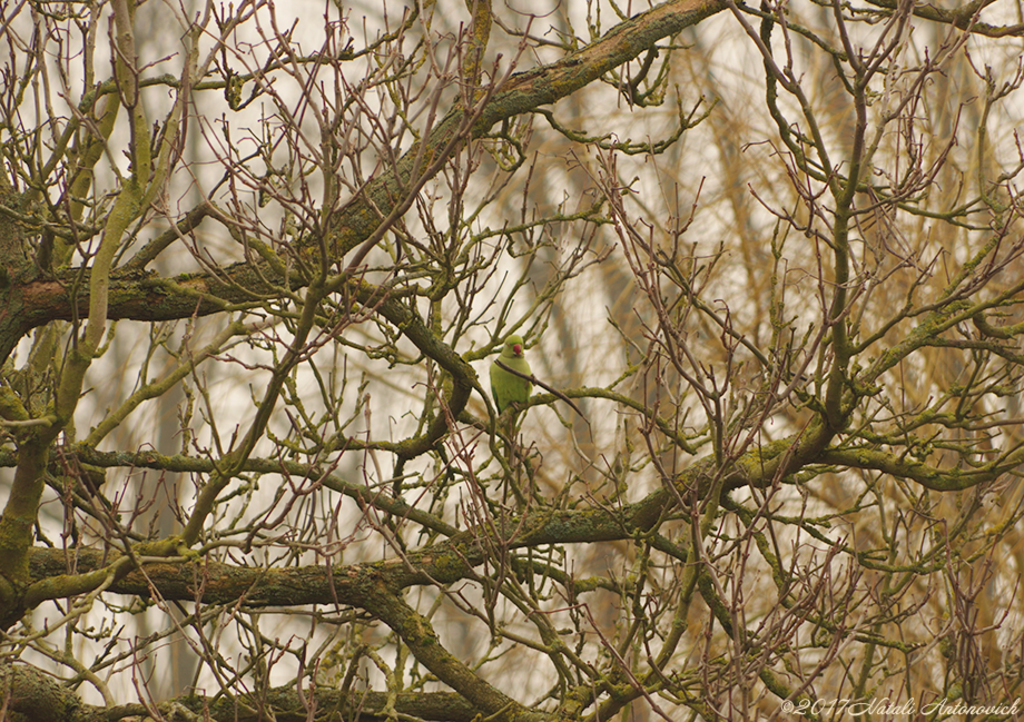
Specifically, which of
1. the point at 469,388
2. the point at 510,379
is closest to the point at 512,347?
the point at 510,379

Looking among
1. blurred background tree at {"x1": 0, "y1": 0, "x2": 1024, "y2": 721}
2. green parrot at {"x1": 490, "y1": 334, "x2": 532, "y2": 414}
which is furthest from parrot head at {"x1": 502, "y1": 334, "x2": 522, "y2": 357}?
blurred background tree at {"x1": 0, "y1": 0, "x2": 1024, "y2": 721}

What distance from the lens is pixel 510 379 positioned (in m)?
4.70

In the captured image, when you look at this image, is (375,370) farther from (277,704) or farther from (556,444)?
(277,704)

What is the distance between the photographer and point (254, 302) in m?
3.21

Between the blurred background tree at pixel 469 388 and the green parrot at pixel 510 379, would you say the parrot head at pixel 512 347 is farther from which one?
the blurred background tree at pixel 469 388

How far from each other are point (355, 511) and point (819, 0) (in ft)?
22.5

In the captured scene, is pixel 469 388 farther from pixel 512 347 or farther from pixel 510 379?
pixel 510 379

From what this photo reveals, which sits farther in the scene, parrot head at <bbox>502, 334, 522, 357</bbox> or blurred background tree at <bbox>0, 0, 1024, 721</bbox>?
parrot head at <bbox>502, 334, 522, 357</bbox>

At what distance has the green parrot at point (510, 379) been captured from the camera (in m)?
4.50

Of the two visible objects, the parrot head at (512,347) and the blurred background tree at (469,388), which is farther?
the parrot head at (512,347)

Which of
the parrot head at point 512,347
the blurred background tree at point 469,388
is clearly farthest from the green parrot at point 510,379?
the blurred background tree at point 469,388

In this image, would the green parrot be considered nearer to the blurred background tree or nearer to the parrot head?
the parrot head

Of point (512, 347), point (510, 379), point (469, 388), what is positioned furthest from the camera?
point (510, 379)

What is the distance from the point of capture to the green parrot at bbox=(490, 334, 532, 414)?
450cm
